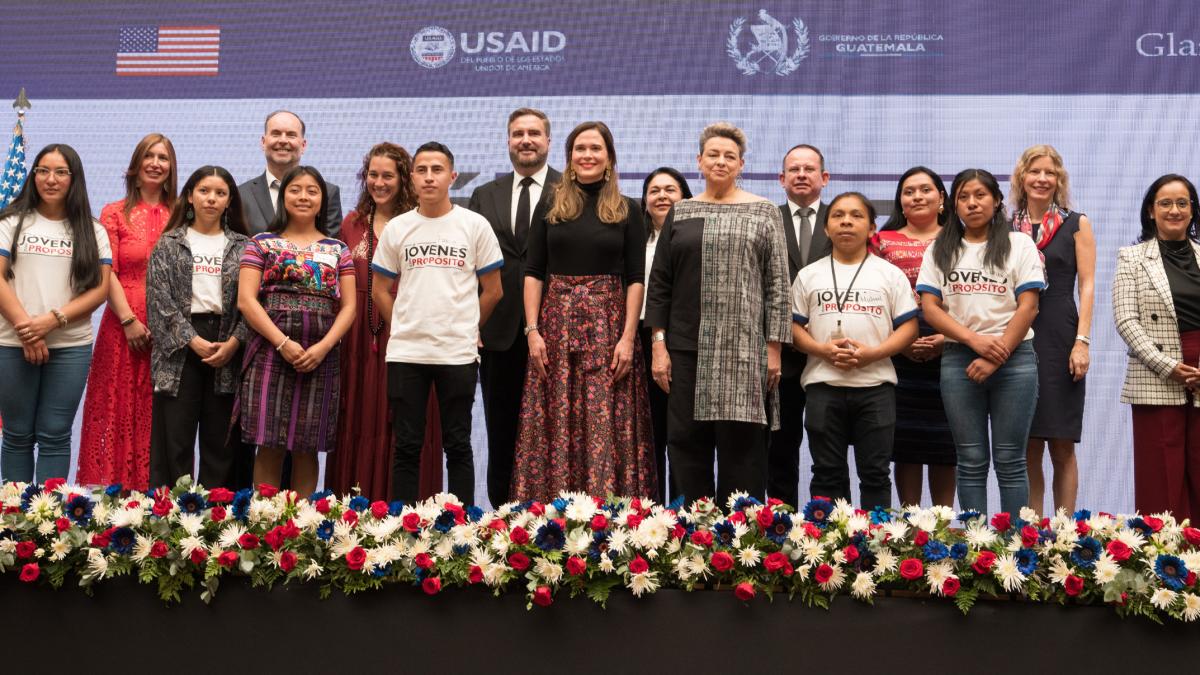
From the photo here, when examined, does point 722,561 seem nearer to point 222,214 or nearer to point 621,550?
point 621,550

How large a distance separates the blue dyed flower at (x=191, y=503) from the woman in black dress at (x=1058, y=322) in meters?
2.54

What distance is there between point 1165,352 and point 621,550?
2.19 metres

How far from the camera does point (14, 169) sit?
16.8ft

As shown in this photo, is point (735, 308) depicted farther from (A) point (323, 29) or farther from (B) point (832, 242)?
(A) point (323, 29)

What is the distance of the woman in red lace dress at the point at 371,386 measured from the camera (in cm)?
372

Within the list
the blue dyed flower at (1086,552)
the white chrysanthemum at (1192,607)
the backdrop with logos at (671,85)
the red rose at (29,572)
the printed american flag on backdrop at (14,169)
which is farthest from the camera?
the printed american flag on backdrop at (14,169)

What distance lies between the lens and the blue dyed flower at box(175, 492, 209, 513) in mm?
2533

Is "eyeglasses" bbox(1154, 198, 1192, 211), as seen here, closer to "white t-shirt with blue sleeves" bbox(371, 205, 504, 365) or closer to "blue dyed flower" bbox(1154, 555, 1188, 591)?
"blue dyed flower" bbox(1154, 555, 1188, 591)

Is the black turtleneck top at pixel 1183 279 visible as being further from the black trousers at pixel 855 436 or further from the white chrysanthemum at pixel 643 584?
the white chrysanthemum at pixel 643 584

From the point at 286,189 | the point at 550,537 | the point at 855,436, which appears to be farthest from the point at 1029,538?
the point at 286,189

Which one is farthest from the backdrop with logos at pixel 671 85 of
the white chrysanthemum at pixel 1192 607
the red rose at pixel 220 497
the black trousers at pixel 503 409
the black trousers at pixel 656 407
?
the white chrysanthemum at pixel 1192 607

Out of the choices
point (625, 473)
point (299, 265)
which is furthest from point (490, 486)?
point (299, 265)

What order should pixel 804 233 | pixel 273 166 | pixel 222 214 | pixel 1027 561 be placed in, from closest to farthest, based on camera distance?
1. pixel 1027 561
2. pixel 222 214
3. pixel 804 233
4. pixel 273 166

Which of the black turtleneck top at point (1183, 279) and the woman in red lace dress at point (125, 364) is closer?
the black turtleneck top at point (1183, 279)
